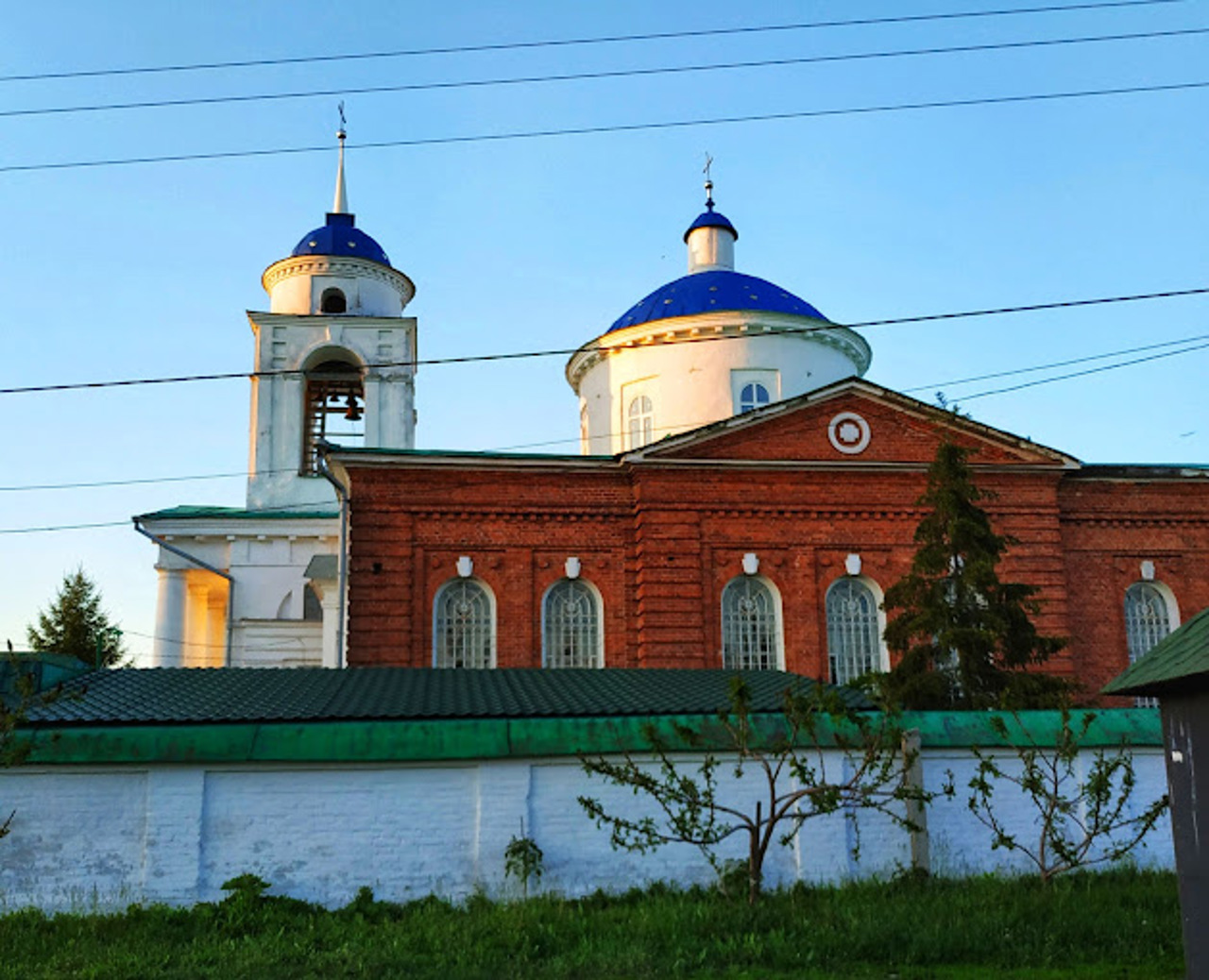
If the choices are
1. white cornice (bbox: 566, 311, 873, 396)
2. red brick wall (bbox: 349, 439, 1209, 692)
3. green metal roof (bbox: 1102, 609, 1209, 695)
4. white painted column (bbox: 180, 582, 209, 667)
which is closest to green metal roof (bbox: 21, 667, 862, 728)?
red brick wall (bbox: 349, 439, 1209, 692)

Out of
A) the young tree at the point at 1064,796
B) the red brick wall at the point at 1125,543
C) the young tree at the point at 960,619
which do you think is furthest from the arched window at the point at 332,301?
the young tree at the point at 1064,796

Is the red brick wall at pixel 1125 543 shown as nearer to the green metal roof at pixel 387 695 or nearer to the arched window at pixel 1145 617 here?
the arched window at pixel 1145 617

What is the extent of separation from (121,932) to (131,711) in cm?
339

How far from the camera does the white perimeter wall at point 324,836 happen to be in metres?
14.7

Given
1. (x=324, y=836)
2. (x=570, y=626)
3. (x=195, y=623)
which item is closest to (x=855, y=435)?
(x=570, y=626)

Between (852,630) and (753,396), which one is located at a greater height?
(753,396)

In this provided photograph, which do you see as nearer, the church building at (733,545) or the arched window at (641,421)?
the church building at (733,545)

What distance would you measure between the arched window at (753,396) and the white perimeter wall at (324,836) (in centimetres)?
1584

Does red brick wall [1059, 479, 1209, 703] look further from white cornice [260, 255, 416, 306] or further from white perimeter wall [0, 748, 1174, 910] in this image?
white cornice [260, 255, 416, 306]

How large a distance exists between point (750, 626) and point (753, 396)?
23.7ft

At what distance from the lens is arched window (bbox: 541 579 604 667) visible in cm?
2523

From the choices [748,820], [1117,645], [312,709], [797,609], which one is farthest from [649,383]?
[748,820]

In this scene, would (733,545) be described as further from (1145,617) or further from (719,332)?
(1145,617)

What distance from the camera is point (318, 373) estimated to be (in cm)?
3425
